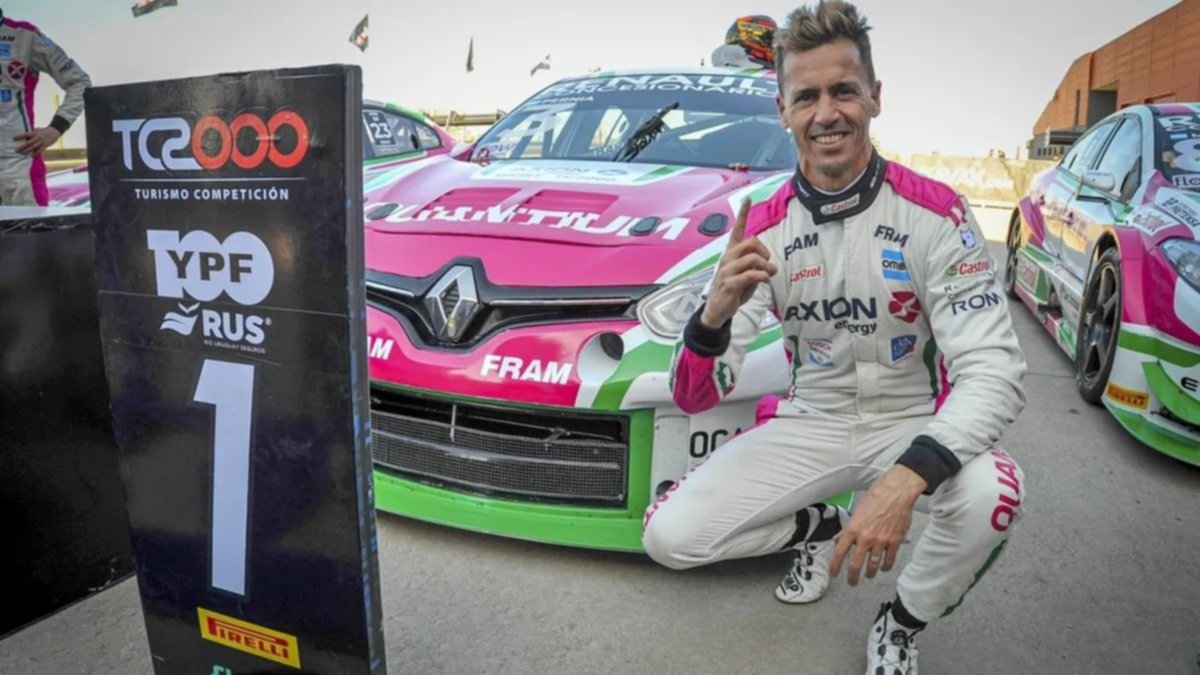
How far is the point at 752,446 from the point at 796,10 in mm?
1064

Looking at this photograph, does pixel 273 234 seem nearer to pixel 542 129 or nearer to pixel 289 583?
pixel 289 583

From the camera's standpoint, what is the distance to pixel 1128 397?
136 inches

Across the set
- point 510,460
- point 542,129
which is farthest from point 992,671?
point 542,129

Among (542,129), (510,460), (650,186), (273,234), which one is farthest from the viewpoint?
(542,129)

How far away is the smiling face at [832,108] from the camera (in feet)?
6.70

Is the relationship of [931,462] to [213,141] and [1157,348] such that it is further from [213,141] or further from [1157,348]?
[1157,348]

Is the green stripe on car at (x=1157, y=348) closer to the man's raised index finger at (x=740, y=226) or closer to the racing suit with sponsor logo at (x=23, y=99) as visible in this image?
the man's raised index finger at (x=740, y=226)

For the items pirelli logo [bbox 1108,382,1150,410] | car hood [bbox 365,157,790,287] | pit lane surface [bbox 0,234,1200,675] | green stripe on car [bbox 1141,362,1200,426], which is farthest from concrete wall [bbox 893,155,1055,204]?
pit lane surface [bbox 0,234,1200,675]

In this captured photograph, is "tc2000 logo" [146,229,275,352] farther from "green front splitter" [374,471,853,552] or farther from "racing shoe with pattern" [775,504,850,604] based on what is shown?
"racing shoe with pattern" [775,504,850,604]

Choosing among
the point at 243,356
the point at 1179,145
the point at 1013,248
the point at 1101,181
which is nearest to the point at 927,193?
the point at 243,356

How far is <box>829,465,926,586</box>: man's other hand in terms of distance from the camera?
1.71 metres

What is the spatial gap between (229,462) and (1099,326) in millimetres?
3726

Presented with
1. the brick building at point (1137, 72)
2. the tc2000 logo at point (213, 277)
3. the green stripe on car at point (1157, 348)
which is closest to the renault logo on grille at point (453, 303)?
the tc2000 logo at point (213, 277)

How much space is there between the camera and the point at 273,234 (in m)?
1.39
